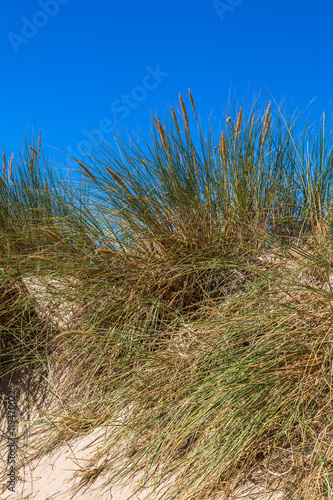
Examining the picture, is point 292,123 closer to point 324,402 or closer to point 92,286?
point 92,286

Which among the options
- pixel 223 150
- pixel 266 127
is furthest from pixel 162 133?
pixel 266 127

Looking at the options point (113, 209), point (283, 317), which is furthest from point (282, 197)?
point (283, 317)

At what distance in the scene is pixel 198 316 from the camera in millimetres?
2100

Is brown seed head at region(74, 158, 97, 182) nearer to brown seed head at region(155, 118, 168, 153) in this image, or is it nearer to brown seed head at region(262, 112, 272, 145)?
brown seed head at region(155, 118, 168, 153)

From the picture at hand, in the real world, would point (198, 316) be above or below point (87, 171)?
below

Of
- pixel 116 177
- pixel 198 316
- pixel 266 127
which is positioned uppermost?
pixel 116 177

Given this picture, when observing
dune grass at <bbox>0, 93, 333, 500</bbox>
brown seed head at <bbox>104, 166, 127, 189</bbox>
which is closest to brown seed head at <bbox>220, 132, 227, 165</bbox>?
dune grass at <bbox>0, 93, 333, 500</bbox>

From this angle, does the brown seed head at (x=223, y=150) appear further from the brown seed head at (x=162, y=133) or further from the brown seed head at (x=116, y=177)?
the brown seed head at (x=116, y=177)

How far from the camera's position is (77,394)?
210 centimetres

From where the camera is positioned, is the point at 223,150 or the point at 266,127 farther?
the point at 266,127

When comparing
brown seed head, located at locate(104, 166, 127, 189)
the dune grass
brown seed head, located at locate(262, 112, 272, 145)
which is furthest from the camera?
brown seed head, located at locate(262, 112, 272, 145)

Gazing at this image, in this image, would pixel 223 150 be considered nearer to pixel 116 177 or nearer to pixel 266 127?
pixel 266 127

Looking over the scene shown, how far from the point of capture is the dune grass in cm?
134

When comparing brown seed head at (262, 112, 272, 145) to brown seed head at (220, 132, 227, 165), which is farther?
brown seed head at (262, 112, 272, 145)
